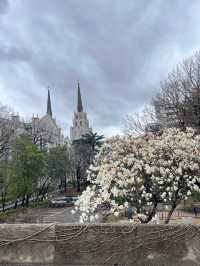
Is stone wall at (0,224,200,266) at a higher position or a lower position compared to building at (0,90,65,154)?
lower

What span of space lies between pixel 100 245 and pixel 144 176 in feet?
11.6

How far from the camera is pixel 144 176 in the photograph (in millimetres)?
7938

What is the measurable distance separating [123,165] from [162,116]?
13282 mm

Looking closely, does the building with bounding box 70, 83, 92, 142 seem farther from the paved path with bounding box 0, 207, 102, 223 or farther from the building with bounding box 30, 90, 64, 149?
the paved path with bounding box 0, 207, 102, 223

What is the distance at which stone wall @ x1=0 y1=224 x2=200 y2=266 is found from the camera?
4586mm

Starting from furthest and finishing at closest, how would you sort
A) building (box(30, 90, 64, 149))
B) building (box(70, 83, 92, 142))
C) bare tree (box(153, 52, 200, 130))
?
building (box(70, 83, 92, 142)) < building (box(30, 90, 64, 149)) < bare tree (box(153, 52, 200, 130))

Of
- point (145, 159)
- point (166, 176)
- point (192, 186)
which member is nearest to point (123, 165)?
point (145, 159)

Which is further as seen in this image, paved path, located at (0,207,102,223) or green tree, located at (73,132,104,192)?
green tree, located at (73,132,104,192)

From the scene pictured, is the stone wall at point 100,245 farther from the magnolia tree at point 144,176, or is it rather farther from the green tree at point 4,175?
the green tree at point 4,175

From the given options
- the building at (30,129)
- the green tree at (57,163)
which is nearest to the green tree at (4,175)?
the building at (30,129)

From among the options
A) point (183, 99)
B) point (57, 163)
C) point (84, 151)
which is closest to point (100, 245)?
point (183, 99)

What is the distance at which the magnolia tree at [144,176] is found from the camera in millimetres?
7453

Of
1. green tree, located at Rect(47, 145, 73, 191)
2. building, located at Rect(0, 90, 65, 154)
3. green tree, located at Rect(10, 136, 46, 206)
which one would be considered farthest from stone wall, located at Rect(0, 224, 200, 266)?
green tree, located at Rect(47, 145, 73, 191)

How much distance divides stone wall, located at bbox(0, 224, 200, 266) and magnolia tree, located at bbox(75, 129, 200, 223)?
94.7 inches
